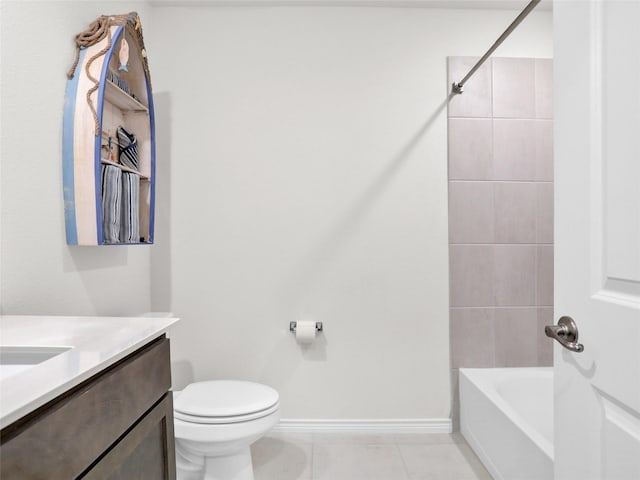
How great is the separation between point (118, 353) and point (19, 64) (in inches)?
40.5

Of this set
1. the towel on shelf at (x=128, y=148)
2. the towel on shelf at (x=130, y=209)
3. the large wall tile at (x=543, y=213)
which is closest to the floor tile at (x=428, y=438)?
the large wall tile at (x=543, y=213)

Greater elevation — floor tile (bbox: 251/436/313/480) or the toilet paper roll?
the toilet paper roll

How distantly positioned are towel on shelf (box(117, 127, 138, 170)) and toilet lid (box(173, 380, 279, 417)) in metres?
1.02

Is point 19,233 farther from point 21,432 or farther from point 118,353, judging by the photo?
point 21,432

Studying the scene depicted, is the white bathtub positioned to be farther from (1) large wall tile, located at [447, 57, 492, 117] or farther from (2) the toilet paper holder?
(1) large wall tile, located at [447, 57, 492, 117]

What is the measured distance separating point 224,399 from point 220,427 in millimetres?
145

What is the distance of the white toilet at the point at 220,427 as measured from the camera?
149cm

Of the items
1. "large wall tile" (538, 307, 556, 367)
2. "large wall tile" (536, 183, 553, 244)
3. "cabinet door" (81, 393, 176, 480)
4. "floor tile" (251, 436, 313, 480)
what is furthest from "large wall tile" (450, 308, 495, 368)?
"cabinet door" (81, 393, 176, 480)

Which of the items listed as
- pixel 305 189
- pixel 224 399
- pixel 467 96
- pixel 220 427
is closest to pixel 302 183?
pixel 305 189

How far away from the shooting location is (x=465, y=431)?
2.08m

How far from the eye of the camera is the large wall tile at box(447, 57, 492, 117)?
2.13 m

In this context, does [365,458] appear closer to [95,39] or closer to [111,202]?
[111,202]

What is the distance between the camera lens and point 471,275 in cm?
216

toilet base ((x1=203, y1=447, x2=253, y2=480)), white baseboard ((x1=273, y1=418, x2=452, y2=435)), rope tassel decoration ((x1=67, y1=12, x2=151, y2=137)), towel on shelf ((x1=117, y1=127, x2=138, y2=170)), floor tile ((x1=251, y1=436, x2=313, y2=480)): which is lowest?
floor tile ((x1=251, y1=436, x2=313, y2=480))
